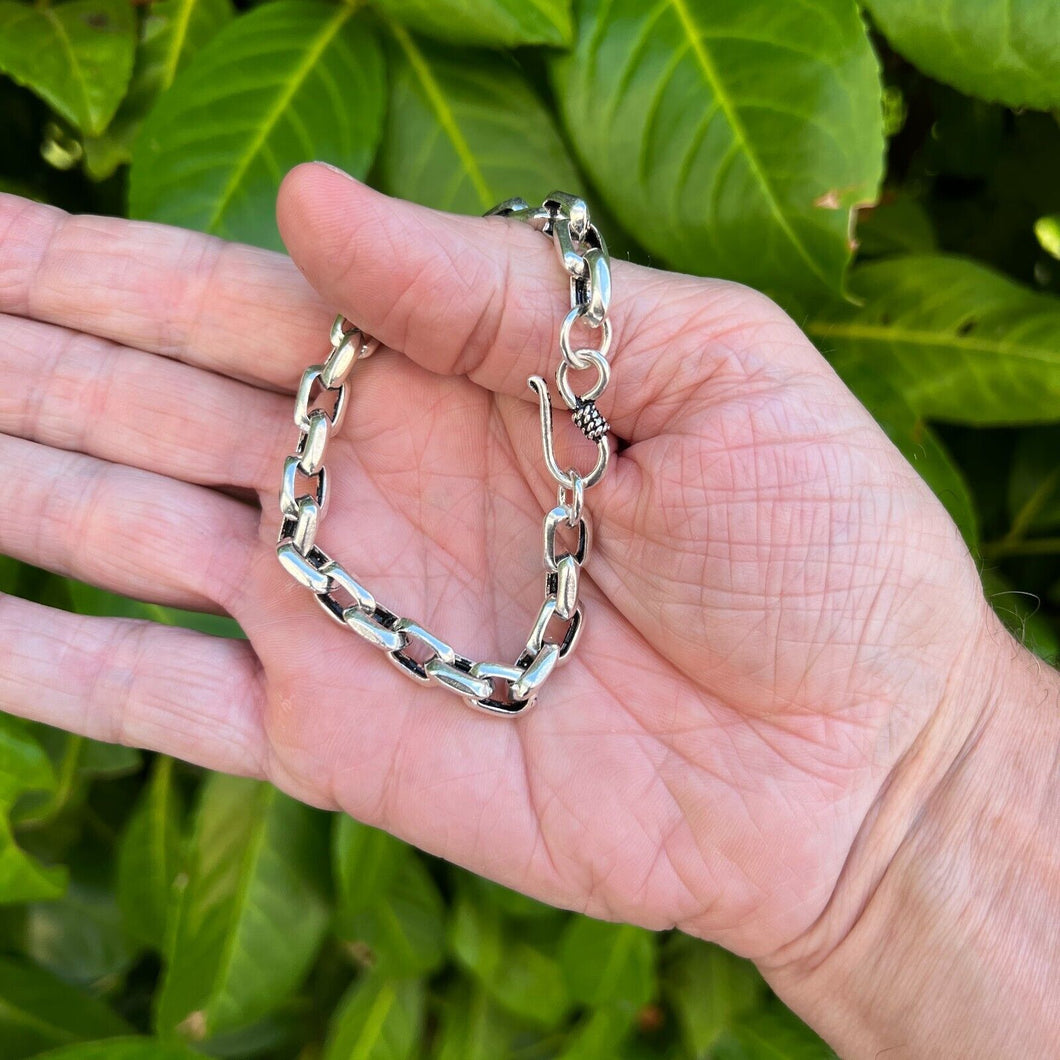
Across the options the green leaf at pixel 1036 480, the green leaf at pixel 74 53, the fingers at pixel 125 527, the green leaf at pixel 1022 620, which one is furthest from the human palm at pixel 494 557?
the green leaf at pixel 1036 480

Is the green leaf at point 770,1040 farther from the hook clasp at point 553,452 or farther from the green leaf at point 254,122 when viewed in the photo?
the green leaf at point 254,122

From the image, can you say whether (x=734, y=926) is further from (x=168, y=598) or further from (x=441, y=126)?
(x=441, y=126)

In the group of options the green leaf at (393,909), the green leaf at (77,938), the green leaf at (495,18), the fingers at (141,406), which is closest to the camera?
the green leaf at (495,18)

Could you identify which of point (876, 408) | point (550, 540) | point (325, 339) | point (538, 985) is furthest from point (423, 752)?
point (876, 408)

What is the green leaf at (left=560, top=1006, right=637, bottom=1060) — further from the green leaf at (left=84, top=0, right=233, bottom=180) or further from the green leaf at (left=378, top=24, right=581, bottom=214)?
the green leaf at (left=84, top=0, right=233, bottom=180)

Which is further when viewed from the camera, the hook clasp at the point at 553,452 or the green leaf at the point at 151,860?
the green leaf at the point at 151,860

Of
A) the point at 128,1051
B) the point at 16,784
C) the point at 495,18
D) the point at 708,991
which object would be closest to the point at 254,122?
the point at 495,18

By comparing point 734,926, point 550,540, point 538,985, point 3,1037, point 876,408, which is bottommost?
point 3,1037
